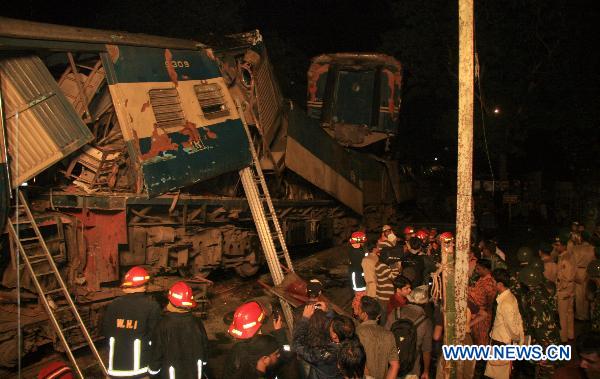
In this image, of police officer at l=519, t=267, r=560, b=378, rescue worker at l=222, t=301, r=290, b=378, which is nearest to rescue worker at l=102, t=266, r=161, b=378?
rescue worker at l=222, t=301, r=290, b=378

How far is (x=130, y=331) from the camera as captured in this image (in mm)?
4391

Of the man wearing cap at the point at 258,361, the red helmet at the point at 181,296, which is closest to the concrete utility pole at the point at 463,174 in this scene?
the man wearing cap at the point at 258,361

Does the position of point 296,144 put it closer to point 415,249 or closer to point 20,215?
point 415,249

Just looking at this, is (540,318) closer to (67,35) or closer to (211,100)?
(211,100)

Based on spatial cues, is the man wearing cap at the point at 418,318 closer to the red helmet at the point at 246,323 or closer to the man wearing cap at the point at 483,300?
the man wearing cap at the point at 483,300

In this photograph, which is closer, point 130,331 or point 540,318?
point 130,331

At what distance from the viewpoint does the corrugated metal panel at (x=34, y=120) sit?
595cm

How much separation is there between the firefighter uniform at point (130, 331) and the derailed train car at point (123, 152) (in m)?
1.81

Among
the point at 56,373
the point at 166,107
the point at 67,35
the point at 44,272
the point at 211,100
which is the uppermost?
the point at 67,35

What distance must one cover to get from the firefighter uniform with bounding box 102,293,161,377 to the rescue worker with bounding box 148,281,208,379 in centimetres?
27

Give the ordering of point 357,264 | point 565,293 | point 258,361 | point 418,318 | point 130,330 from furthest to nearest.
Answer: point 565,293 < point 357,264 < point 418,318 < point 130,330 < point 258,361

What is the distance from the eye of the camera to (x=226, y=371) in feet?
11.8

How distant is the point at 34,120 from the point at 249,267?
4967 millimetres

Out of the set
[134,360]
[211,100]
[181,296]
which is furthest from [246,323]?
[211,100]
